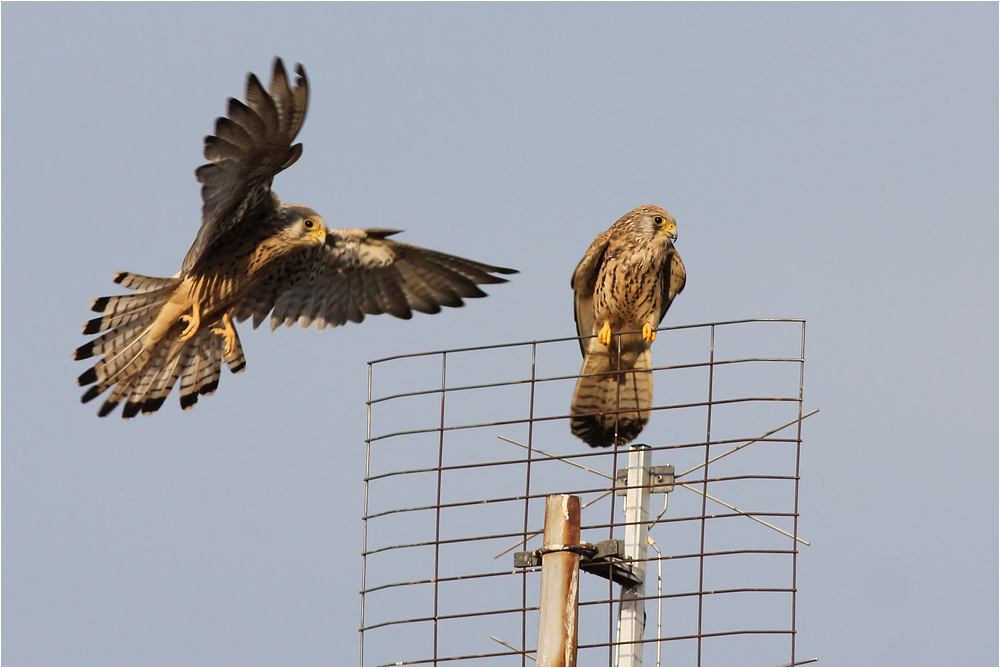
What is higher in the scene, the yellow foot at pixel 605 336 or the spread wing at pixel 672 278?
the spread wing at pixel 672 278

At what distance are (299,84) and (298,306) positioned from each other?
201 cm

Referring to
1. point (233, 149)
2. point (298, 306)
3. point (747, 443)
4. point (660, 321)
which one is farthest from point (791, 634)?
point (298, 306)

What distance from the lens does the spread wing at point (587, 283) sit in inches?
330

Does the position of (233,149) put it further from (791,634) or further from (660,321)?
(791,634)

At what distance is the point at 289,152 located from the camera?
24.4ft

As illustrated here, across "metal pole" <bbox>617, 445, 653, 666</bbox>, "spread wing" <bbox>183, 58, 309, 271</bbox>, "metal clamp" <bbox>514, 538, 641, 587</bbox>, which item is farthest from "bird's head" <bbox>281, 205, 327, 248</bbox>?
"metal clamp" <bbox>514, 538, 641, 587</bbox>

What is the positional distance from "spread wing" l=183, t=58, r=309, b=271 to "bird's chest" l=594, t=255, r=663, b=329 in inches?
80.9

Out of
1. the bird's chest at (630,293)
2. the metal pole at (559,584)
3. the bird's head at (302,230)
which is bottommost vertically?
the metal pole at (559,584)

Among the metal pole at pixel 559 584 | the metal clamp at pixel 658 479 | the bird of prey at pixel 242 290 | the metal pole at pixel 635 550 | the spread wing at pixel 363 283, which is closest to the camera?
the metal pole at pixel 559 584

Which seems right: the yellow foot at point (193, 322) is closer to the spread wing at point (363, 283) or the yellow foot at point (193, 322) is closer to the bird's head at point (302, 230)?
the spread wing at point (363, 283)

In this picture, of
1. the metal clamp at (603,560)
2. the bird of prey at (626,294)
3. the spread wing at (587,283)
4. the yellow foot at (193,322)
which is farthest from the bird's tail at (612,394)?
the yellow foot at (193,322)

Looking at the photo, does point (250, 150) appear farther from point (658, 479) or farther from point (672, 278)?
point (658, 479)

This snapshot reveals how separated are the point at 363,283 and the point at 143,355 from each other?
1.49m

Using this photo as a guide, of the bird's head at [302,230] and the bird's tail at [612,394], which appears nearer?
the bird's tail at [612,394]
